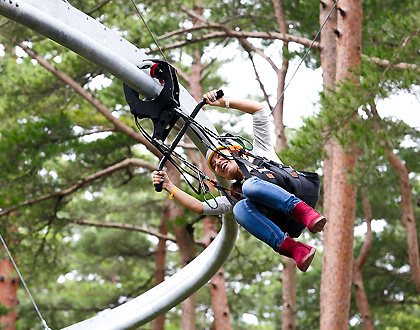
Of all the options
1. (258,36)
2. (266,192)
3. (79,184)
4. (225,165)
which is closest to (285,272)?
(79,184)

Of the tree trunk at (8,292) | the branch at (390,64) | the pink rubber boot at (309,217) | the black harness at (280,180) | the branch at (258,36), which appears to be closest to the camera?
the pink rubber boot at (309,217)

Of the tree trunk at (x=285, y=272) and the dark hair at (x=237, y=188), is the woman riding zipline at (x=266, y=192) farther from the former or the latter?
the tree trunk at (x=285, y=272)

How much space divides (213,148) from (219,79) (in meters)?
12.6

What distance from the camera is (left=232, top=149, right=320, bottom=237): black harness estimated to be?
4355mm

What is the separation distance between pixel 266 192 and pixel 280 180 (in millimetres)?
228

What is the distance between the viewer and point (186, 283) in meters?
6.42

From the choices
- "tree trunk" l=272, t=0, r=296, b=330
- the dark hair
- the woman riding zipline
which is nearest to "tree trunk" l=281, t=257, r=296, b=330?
"tree trunk" l=272, t=0, r=296, b=330

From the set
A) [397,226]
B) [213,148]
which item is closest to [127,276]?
[397,226]

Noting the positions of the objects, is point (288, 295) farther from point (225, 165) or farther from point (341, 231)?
point (225, 165)

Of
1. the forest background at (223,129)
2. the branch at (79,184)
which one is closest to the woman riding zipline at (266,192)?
the forest background at (223,129)

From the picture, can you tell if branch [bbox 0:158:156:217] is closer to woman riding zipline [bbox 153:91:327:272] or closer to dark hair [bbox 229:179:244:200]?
dark hair [bbox 229:179:244:200]

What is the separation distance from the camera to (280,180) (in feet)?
14.3

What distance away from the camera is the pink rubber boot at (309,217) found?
3.95m

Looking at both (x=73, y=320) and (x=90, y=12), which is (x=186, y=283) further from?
(x=73, y=320)
